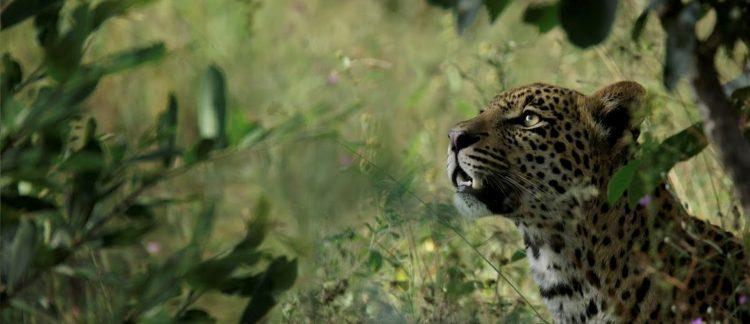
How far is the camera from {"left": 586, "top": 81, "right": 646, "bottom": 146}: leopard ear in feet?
14.5

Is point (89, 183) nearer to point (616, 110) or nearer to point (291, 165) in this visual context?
point (616, 110)

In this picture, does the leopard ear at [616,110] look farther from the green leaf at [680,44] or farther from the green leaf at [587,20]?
the green leaf at [587,20]

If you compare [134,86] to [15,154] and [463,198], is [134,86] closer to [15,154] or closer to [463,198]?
[463,198]

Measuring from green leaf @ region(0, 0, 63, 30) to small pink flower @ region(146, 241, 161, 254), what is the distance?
295 cm

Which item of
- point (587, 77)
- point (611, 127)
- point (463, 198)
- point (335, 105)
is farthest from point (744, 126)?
point (335, 105)

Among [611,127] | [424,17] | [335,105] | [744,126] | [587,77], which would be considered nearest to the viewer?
[744,126]

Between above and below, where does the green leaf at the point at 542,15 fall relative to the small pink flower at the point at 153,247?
above

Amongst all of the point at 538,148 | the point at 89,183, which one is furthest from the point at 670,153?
the point at 89,183

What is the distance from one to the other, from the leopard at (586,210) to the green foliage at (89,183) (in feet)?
5.62

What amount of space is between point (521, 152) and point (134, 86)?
130 inches

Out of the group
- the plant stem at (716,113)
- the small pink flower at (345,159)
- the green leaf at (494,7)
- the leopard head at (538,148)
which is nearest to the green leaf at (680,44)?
the plant stem at (716,113)

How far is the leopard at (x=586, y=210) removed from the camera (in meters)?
4.15

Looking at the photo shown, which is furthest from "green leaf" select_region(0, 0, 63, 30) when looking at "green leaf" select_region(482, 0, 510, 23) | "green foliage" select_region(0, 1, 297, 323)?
"green leaf" select_region(482, 0, 510, 23)

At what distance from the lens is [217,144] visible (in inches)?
99.3
